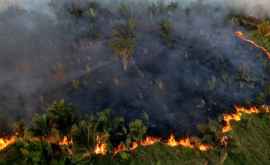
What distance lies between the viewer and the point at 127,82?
12445 mm

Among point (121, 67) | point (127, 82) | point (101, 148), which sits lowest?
point (101, 148)

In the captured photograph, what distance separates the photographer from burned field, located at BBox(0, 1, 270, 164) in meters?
8.74

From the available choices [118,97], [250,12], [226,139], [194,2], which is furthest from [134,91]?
[250,12]

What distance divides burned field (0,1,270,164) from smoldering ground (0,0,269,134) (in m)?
0.05

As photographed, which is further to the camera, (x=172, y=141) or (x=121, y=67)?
(x=121, y=67)

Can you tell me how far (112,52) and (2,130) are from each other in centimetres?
667

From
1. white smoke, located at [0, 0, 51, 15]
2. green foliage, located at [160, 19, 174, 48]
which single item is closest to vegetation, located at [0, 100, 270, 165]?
green foliage, located at [160, 19, 174, 48]

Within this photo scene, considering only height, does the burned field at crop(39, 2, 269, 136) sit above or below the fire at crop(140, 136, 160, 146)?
above

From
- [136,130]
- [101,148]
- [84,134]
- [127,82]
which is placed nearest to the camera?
[101,148]

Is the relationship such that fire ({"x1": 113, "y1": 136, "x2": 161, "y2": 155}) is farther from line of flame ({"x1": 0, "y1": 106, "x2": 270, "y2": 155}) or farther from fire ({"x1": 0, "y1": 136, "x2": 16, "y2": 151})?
fire ({"x1": 0, "y1": 136, "x2": 16, "y2": 151})

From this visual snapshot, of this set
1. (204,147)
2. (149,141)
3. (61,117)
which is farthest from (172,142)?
(61,117)

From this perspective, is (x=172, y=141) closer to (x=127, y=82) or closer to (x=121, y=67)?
(x=127, y=82)

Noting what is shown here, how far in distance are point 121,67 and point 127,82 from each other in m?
1.19

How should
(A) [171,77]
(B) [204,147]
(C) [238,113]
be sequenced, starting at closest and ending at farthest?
(B) [204,147]
(C) [238,113]
(A) [171,77]
